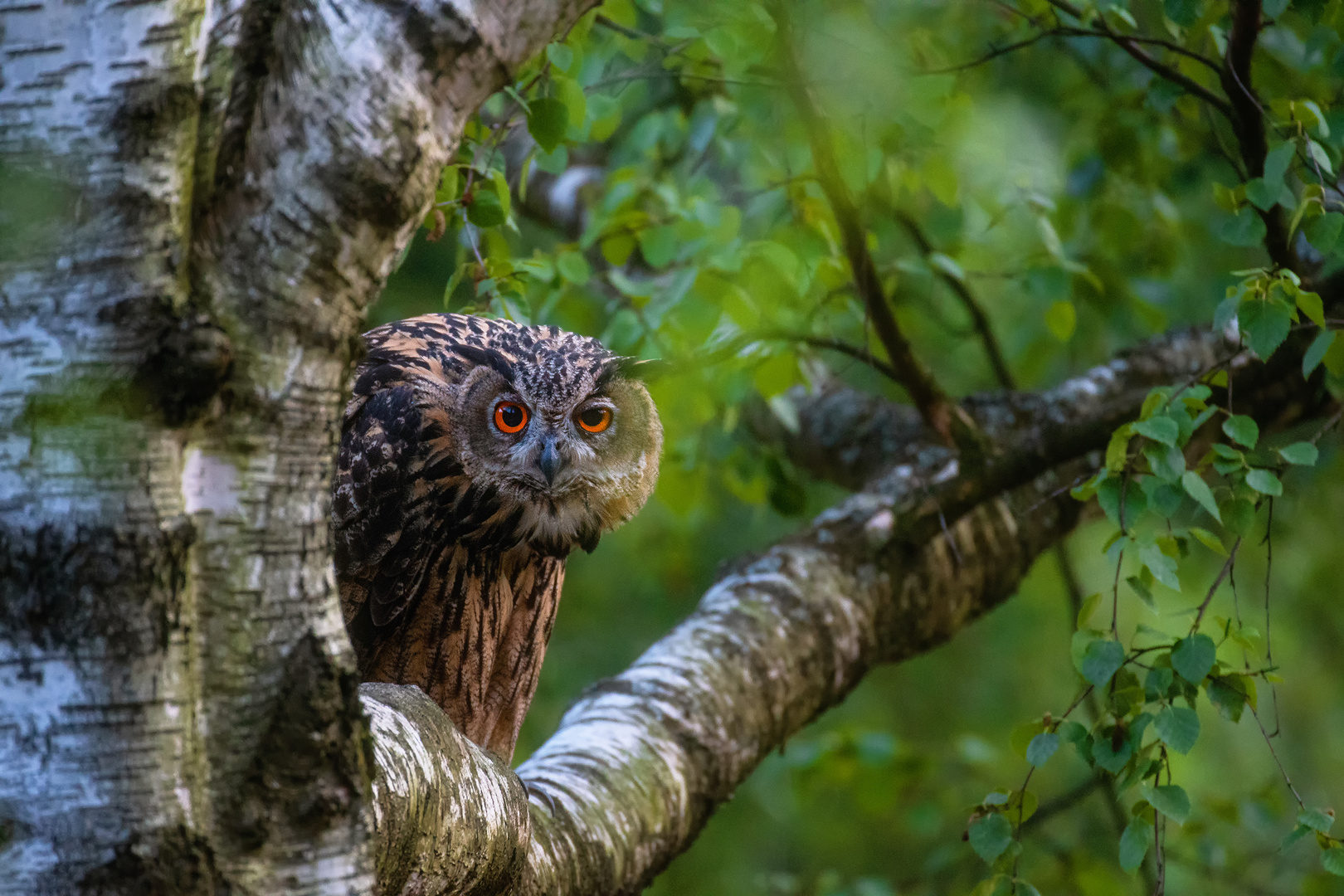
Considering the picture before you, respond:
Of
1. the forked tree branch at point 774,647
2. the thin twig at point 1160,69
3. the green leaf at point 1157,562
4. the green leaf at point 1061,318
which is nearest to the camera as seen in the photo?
the forked tree branch at point 774,647

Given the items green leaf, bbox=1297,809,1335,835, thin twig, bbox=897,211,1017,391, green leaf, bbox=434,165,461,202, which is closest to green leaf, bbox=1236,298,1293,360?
green leaf, bbox=1297,809,1335,835

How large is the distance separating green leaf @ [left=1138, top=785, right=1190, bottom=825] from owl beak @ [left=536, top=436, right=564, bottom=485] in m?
1.31

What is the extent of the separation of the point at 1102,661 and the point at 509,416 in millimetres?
1307

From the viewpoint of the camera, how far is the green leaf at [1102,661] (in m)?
1.42

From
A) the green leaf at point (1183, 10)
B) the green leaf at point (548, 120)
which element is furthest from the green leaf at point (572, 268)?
the green leaf at point (1183, 10)

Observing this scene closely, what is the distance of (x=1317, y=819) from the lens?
4.53 feet

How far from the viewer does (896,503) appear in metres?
2.77

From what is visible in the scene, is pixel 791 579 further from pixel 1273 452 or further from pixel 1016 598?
pixel 1016 598

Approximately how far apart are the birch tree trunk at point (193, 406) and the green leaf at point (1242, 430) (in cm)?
108

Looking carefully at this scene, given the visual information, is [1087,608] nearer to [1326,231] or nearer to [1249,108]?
[1326,231]

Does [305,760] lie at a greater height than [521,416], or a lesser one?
greater

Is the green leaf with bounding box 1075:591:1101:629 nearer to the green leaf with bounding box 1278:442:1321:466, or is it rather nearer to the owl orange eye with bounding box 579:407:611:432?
the green leaf with bounding box 1278:442:1321:466

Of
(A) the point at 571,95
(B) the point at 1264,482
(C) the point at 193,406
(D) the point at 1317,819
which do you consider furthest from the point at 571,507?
(C) the point at 193,406

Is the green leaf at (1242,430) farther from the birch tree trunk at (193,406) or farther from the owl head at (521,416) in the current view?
the owl head at (521,416)
